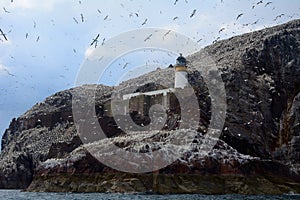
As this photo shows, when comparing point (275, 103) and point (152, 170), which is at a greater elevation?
point (275, 103)

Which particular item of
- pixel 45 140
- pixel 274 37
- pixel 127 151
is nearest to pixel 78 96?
pixel 45 140

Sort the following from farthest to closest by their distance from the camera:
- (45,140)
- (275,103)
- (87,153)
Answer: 1. (45,140)
2. (275,103)
3. (87,153)

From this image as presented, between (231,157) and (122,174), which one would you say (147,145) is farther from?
(231,157)

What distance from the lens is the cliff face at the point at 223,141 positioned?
64375 mm

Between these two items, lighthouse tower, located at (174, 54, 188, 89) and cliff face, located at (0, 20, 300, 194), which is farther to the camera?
lighthouse tower, located at (174, 54, 188, 89)

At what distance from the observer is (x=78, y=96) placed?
128m

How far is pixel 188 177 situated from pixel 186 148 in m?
5.34

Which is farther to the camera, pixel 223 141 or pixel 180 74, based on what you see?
pixel 180 74

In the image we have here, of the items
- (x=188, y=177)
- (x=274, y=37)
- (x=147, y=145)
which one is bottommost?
(x=188, y=177)

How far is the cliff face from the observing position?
64.4m

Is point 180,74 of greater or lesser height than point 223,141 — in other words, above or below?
above

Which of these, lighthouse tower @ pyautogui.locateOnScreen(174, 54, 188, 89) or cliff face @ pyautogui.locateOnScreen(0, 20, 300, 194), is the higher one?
lighthouse tower @ pyautogui.locateOnScreen(174, 54, 188, 89)

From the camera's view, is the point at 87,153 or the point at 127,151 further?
the point at 87,153

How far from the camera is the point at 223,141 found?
73250 millimetres
